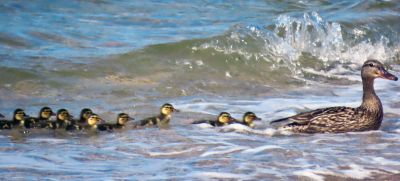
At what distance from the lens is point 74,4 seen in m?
17.7

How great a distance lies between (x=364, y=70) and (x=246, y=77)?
2782 millimetres

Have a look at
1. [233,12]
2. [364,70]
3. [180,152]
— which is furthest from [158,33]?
[180,152]

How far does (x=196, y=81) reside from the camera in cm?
1266

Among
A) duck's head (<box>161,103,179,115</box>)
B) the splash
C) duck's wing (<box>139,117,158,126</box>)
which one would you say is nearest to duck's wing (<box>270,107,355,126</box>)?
duck's head (<box>161,103,179,115</box>)

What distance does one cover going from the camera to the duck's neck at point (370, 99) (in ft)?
33.7

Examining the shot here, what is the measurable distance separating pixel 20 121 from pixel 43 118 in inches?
12.0

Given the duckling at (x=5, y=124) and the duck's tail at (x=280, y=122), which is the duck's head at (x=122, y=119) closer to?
the duckling at (x=5, y=124)

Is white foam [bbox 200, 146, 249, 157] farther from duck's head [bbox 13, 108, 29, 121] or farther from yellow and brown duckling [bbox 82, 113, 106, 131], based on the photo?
duck's head [bbox 13, 108, 29, 121]

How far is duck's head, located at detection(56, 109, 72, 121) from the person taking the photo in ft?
32.5

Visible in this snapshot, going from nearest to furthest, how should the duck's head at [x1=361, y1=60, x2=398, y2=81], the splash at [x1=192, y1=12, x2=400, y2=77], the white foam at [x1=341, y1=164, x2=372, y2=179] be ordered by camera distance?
the white foam at [x1=341, y1=164, x2=372, y2=179] < the duck's head at [x1=361, y1=60, x2=398, y2=81] < the splash at [x1=192, y1=12, x2=400, y2=77]

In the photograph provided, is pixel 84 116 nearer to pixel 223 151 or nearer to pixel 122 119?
pixel 122 119

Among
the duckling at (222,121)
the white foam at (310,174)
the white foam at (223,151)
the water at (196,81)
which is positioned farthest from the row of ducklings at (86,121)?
the white foam at (310,174)

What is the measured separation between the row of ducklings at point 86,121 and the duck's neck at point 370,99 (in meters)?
1.02

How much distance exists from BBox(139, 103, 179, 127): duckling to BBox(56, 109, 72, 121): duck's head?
65 centimetres
